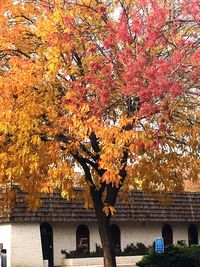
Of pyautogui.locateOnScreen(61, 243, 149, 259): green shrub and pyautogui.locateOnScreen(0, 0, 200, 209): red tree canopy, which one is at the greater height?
pyautogui.locateOnScreen(0, 0, 200, 209): red tree canopy

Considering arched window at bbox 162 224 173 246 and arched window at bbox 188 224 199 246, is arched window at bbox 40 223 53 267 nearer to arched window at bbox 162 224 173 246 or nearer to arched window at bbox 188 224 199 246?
arched window at bbox 162 224 173 246

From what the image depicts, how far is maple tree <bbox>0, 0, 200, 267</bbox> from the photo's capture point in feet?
45.1

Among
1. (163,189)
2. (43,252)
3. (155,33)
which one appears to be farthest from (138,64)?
(43,252)

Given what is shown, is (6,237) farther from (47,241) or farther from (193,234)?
(193,234)

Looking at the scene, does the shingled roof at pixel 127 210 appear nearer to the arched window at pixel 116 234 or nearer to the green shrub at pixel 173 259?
the arched window at pixel 116 234

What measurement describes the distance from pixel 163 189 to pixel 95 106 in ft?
27.7

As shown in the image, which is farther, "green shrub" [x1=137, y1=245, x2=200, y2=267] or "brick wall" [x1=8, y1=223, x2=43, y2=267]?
"brick wall" [x1=8, y1=223, x2=43, y2=267]

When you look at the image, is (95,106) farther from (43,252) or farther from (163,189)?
(43,252)

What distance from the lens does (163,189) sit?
22281mm

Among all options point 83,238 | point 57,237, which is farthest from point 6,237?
point 83,238

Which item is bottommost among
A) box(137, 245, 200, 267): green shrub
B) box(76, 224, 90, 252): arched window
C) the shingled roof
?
box(137, 245, 200, 267): green shrub

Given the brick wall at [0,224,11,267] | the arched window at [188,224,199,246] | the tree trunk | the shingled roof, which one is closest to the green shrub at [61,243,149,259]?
the shingled roof

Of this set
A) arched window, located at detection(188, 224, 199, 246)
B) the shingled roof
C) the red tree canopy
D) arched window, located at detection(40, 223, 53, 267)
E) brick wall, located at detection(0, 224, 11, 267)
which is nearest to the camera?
the red tree canopy

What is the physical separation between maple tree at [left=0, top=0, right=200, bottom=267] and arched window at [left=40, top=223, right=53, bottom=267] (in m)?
13.7
